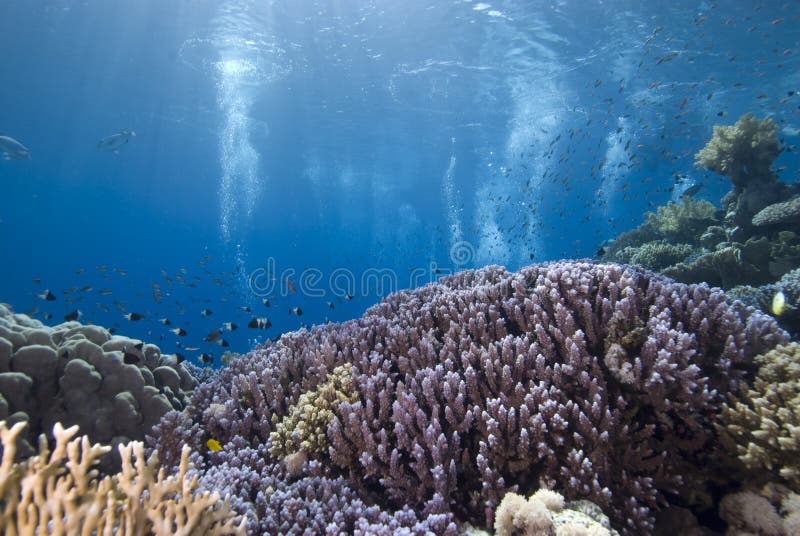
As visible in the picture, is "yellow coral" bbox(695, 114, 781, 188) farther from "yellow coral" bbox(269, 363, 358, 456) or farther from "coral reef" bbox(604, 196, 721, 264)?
"yellow coral" bbox(269, 363, 358, 456)

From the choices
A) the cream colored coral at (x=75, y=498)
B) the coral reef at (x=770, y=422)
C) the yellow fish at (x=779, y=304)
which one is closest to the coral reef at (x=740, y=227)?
the yellow fish at (x=779, y=304)

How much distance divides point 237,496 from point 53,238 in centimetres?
13088

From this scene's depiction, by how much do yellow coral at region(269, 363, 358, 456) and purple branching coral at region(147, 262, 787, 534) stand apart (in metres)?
0.11

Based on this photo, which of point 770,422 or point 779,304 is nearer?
point 770,422

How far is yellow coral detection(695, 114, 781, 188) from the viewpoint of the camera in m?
11.8

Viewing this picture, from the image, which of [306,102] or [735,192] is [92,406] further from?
[306,102]

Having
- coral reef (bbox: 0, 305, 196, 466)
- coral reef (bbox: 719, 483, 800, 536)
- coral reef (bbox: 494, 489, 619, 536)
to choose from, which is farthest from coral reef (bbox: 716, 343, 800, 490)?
coral reef (bbox: 0, 305, 196, 466)

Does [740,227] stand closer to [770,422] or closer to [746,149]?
[746,149]

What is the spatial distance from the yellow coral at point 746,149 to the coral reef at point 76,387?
53.9 feet

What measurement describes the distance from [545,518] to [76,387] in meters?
6.23

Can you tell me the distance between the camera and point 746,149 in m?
12.1

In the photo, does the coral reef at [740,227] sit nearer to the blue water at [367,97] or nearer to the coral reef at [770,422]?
the blue water at [367,97]

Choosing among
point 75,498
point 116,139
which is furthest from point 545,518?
point 116,139

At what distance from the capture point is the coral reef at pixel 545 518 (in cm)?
264
